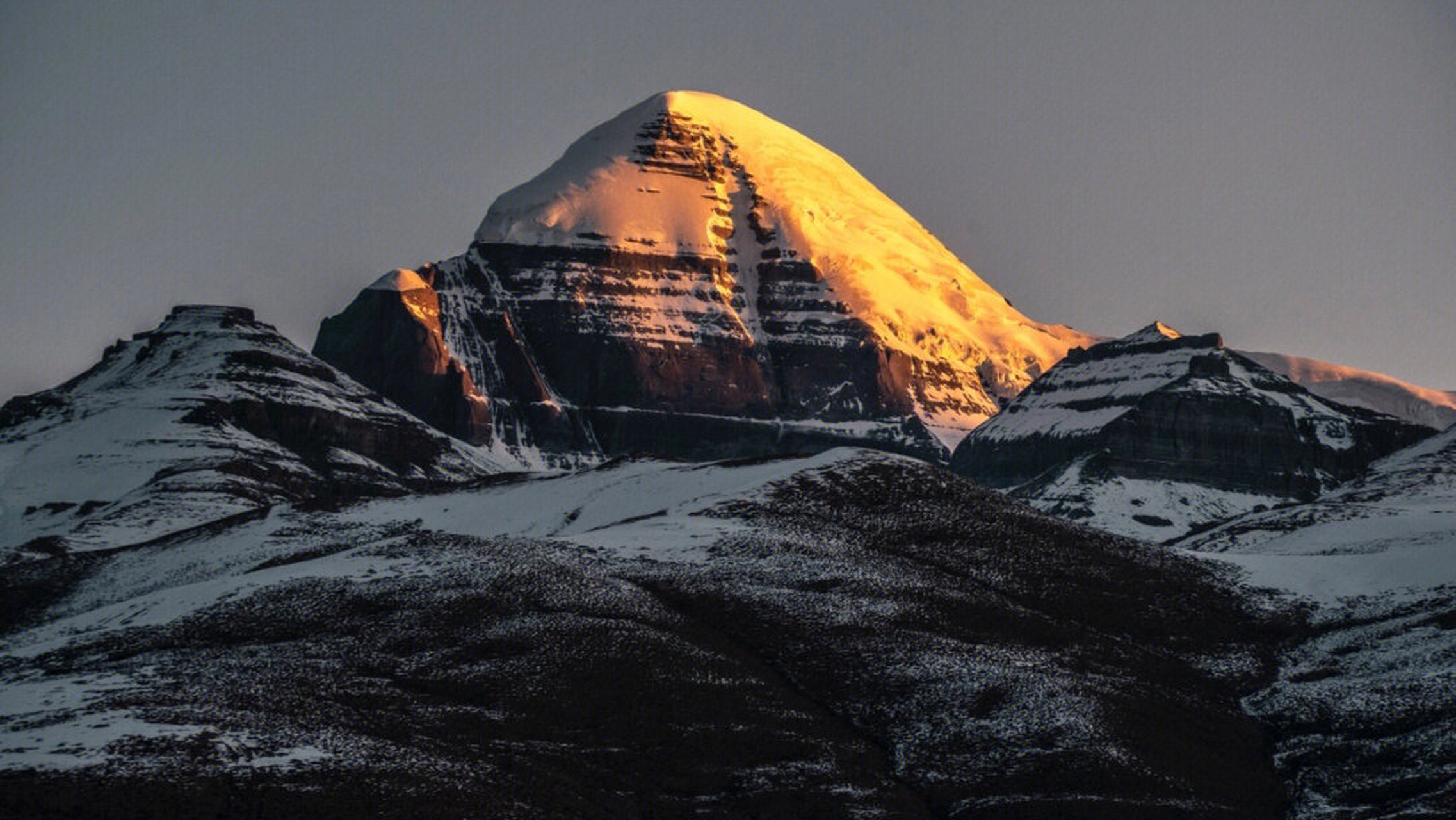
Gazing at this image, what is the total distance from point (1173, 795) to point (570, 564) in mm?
46537

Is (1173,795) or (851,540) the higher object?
(851,540)

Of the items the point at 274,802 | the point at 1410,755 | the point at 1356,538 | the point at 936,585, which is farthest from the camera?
the point at 1356,538

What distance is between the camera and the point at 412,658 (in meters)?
133

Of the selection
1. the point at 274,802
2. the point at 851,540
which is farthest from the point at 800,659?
the point at 274,802

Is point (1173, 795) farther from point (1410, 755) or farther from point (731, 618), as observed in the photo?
point (731, 618)

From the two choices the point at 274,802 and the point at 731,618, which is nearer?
the point at 274,802

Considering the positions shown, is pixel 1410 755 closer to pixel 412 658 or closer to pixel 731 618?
pixel 731 618

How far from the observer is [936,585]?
156250mm

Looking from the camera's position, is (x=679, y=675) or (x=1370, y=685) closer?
(x=679, y=675)

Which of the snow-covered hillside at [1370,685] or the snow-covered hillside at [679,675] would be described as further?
the snow-covered hillside at [1370,685]

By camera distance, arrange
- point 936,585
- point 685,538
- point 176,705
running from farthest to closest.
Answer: point 685,538 → point 936,585 → point 176,705

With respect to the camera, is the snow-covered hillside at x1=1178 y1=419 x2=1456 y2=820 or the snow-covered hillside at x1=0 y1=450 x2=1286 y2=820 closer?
the snow-covered hillside at x1=0 y1=450 x2=1286 y2=820

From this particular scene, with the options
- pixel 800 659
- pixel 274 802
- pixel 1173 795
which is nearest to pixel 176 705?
pixel 274 802

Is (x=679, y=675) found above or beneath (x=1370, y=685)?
above
